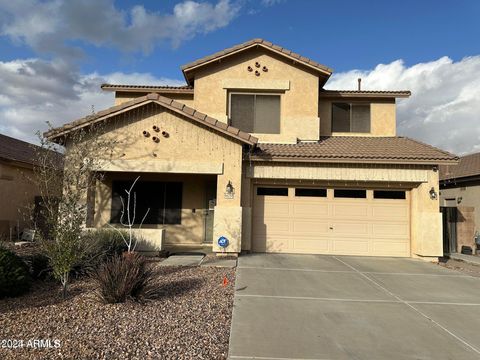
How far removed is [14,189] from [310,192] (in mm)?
12809

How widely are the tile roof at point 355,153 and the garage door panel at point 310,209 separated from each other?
1.69 meters

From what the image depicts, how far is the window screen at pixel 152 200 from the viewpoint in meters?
14.6

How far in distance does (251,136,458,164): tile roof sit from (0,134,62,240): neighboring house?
9.64 m

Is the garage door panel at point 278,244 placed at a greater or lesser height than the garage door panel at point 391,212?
lesser

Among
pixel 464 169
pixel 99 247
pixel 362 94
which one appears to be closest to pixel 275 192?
pixel 362 94

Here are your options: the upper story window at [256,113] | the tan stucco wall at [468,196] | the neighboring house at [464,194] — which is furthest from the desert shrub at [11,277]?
the tan stucco wall at [468,196]

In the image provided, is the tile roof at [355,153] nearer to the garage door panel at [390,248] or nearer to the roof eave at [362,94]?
the roof eave at [362,94]

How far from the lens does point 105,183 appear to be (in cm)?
1463

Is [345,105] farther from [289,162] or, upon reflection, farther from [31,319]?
[31,319]

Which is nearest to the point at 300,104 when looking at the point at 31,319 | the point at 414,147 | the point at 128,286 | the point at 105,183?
the point at 414,147

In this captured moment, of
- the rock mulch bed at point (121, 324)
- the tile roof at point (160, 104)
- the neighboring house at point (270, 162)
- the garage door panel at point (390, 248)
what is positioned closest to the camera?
the rock mulch bed at point (121, 324)

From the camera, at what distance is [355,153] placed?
12.8 m

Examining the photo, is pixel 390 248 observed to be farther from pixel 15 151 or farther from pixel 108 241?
pixel 15 151

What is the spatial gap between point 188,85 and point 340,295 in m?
10.9
